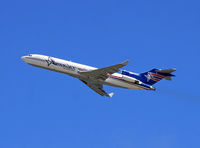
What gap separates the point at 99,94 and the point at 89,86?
263cm

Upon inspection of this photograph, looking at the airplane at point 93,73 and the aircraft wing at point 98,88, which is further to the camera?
the aircraft wing at point 98,88

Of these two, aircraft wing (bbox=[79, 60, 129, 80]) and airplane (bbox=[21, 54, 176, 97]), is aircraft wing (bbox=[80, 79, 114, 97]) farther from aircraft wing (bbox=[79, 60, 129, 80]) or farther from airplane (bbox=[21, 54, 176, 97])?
aircraft wing (bbox=[79, 60, 129, 80])

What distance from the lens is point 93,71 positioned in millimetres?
62094

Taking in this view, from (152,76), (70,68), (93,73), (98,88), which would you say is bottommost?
(93,73)

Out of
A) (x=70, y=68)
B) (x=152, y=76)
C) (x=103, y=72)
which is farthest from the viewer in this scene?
(x=152, y=76)

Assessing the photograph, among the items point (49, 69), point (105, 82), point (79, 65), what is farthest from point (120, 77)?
point (49, 69)

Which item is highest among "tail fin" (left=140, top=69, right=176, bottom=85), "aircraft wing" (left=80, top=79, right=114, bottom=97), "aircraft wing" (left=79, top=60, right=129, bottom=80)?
"tail fin" (left=140, top=69, right=176, bottom=85)

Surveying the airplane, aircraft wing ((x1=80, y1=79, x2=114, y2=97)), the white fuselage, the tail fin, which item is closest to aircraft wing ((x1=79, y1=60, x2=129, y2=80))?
the airplane

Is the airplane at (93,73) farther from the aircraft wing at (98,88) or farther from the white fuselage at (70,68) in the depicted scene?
the aircraft wing at (98,88)

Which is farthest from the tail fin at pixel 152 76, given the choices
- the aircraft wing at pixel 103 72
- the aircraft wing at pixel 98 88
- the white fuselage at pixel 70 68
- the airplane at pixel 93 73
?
the aircraft wing at pixel 98 88

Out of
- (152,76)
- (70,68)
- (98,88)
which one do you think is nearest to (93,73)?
(70,68)

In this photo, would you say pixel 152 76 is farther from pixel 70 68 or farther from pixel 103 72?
pixel 70 68

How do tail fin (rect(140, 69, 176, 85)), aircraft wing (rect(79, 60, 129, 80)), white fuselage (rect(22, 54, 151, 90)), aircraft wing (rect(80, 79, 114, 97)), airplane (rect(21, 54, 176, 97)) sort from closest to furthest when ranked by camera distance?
aircraft wing (rect(79, 60, 129, 80)) < airplane (rect(21, 54, 176, 97)) < white fuselage (rect(22, 54, 151, 90)) < tail fin (rect(140, 69, 176, 85)) < aircraft wing (rect(80, 79, 114, 97))

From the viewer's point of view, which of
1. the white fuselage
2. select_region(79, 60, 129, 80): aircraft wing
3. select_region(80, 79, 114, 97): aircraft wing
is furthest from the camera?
select_region(80, 79, 114, 97): aircraft wing
